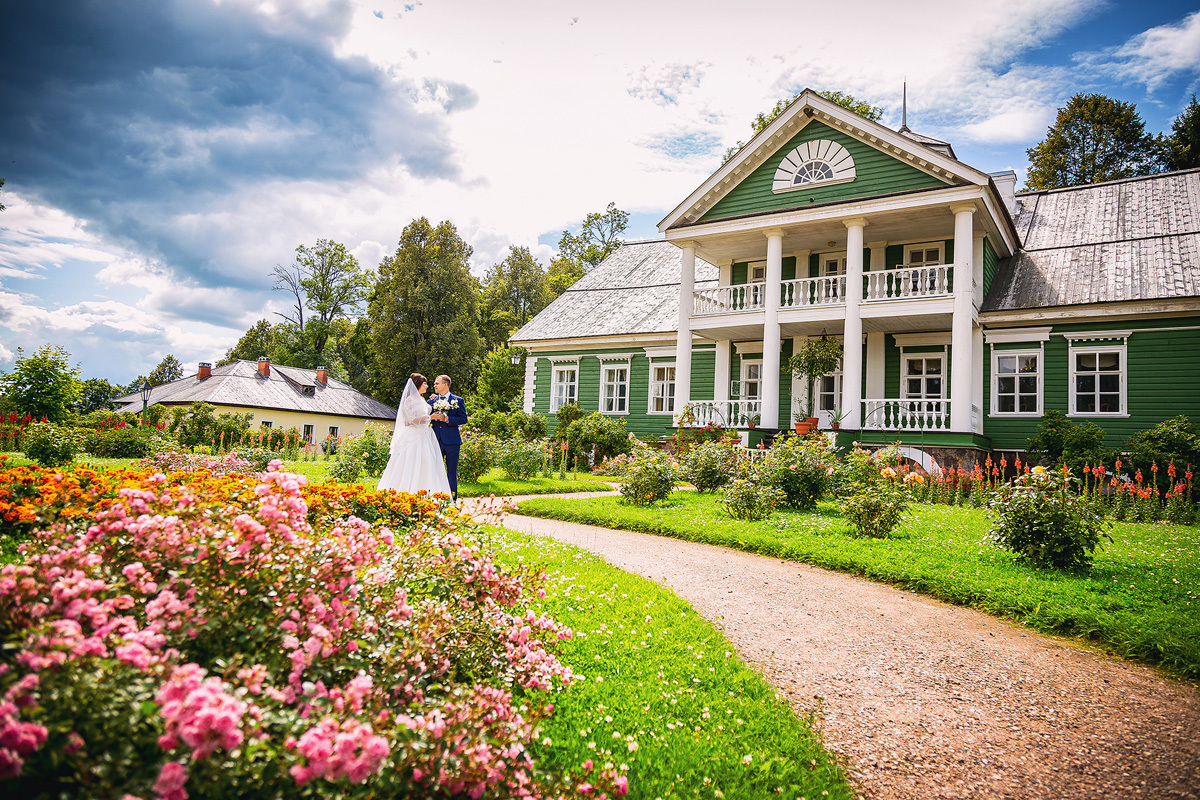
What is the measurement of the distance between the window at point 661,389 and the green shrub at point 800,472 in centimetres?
1141

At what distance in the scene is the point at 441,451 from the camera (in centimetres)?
1009

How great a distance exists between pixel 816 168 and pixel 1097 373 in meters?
8.95

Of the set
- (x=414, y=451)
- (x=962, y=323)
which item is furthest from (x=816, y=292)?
(x=414, y=451)

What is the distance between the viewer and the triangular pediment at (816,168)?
16594 millimetres

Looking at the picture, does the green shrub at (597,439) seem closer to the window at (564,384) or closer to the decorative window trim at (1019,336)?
the window at (564,384)

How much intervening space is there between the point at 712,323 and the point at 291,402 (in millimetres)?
30798

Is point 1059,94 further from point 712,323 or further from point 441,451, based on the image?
point 441,451

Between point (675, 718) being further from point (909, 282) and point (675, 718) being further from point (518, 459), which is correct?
point (909, 282)

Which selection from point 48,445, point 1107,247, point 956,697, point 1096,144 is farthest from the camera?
point 1096,144

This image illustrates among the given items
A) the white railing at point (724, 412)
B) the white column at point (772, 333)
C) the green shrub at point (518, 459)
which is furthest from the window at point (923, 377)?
the green shrub at point (518, 459)

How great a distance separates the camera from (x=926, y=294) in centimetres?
1647

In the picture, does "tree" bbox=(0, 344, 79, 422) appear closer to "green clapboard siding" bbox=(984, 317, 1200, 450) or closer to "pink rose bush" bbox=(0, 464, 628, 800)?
"pink rose bush" bbox=(0, 464, 628, 800)

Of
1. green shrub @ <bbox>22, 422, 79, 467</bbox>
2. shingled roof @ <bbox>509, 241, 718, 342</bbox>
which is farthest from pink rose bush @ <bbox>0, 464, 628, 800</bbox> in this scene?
shingled roof @ <bbox>509, 241, 718, 342</bbox>

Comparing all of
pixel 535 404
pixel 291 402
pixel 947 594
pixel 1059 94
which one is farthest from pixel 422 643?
pixel 291 402
